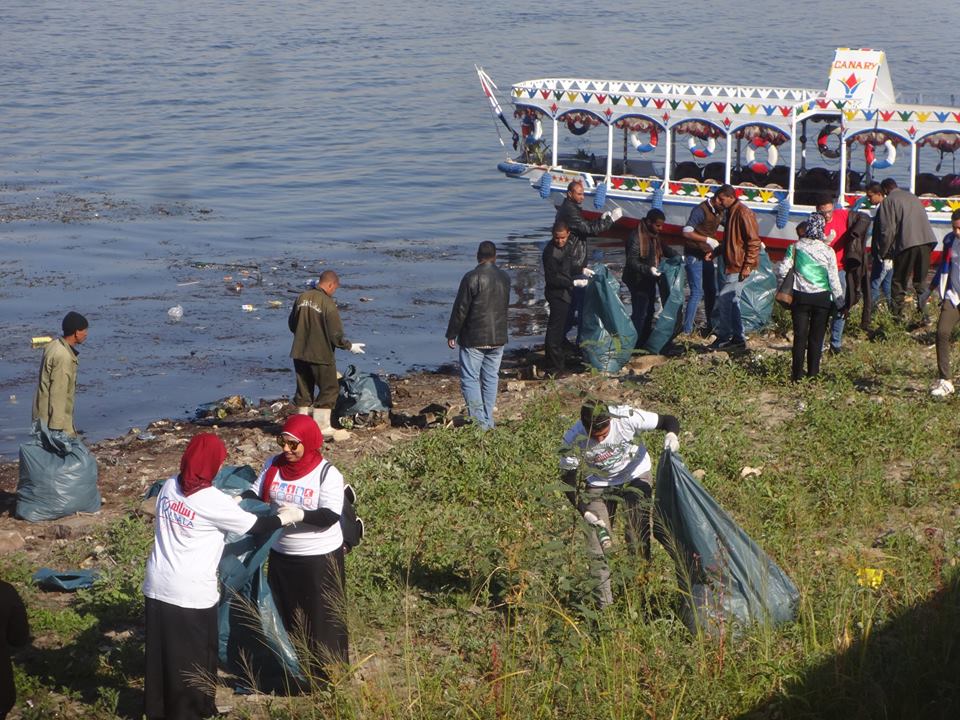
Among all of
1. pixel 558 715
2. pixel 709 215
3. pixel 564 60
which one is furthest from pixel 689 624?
pixel 564 60

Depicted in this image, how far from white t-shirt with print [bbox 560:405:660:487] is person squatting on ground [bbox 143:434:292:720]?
1.62m

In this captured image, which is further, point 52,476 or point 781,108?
point 781,108

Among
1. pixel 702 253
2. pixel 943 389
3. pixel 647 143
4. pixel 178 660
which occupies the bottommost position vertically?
pixel 943 389

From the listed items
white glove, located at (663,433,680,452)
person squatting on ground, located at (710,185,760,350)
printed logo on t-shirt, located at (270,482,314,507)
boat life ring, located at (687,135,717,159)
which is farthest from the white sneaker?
boat life ring, located at (687,135,717,159)

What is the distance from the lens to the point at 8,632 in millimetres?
5145

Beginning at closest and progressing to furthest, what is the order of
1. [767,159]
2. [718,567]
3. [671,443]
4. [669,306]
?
[718,567]
[671,443]
[669,306]
[767,159]

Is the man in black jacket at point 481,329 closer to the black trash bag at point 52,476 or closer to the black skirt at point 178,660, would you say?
the black trash bag at point 52,476

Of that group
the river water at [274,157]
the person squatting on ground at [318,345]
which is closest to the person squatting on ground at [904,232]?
the river water at [274,157]

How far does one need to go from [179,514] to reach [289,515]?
0.46 metres

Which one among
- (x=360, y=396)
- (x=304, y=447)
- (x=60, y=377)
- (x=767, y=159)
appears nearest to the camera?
(x=304, y=447)

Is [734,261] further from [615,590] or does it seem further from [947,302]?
[615,590]

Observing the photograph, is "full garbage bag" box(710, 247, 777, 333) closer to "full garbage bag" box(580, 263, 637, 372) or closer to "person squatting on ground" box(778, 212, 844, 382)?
"full garbage bag" box(580, 263, 637, 372)

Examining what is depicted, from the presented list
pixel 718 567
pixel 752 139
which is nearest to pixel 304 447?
pixel 718 567

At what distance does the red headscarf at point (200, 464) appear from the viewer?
509 cm
